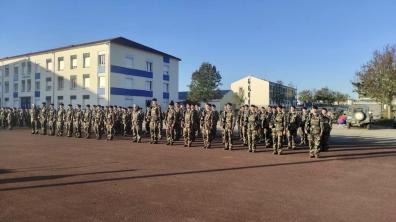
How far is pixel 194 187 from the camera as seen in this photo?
7793 mm

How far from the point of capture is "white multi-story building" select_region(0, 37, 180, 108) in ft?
139

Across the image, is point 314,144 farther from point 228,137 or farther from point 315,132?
point 228,137

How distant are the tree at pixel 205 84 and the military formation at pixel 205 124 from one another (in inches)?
2198

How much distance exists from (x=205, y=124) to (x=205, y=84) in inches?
2660

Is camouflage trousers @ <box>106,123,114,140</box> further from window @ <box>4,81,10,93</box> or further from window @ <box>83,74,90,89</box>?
window @ <box>4,81,10,93</box>

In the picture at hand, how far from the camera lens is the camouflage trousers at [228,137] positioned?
14.8 meters

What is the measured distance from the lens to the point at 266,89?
77750mm

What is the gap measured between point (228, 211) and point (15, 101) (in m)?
53.0

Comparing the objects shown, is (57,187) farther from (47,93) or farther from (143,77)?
(47,93)

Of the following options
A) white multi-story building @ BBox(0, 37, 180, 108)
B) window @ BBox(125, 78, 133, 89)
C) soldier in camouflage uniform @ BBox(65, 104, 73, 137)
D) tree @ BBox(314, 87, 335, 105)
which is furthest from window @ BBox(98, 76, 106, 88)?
tree @ BBox(314, 87, 335, 105)

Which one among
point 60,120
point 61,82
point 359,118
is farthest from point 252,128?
point 61,82

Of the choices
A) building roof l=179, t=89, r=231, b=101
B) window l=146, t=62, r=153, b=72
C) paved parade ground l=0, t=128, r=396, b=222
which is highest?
window l=146, t=62, r=153, b=72

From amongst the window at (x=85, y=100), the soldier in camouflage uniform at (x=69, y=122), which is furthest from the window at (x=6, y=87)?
the soldier in camouflage uniform at (x=69, y=122)

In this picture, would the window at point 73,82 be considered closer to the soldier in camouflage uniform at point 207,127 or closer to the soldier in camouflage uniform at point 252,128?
the soldier in camouflage uniform at point 207,127
